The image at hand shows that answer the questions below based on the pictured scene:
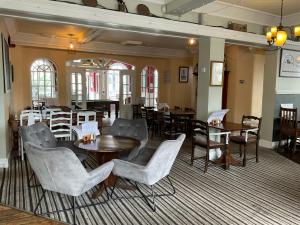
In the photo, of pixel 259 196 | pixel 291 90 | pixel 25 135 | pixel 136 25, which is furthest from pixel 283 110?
pixel 25 135

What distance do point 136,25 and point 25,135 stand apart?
233cm

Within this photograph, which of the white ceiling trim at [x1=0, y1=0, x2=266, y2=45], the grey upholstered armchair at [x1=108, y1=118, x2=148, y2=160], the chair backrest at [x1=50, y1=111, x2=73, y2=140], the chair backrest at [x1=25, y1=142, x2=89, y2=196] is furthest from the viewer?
the chair backrest at [x1=50, y1=111, x2=73, y2=140]

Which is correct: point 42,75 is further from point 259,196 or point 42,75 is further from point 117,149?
point 259,196

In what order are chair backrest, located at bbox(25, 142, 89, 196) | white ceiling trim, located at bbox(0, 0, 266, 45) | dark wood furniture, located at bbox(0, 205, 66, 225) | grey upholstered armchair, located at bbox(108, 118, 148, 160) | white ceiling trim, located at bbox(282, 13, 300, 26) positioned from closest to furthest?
chair backrest, located at bbox(25, 142, 89, 196) → dark wood furniture, located at bbox(0, 205, 66, 225) → white ceiling trim, located at bbox(0, 0, 266, 45) → grey upholstered armchair, located at bbox(108, 118, 148, 160) → white ceiling trim, located at bbox(282, 13, 300, 26)

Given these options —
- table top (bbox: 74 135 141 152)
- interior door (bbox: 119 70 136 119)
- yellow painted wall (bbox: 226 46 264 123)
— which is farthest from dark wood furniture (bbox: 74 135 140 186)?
interior door (bbox: 119 70 136 119)

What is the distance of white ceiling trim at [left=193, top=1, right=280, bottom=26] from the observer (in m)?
4.79

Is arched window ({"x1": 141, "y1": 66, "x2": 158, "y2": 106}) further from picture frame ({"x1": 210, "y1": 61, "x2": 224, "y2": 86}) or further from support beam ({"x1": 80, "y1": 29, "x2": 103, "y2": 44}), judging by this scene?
picture frame ({"x1": 210, "y1": 61, "x2": 224, "y2": 86})

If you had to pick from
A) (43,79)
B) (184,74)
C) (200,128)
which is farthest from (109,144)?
(184,74)

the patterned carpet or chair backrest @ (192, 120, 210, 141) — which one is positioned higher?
chair backrest @ (192, 120, 210, 141)

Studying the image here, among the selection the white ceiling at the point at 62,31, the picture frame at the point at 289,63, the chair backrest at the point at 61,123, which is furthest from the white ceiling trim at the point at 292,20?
the chair backrest at the point at 61,123

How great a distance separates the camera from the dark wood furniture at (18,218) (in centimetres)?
259

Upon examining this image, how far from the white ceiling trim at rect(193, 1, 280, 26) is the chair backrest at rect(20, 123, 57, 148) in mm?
3323

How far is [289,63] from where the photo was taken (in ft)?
20.0

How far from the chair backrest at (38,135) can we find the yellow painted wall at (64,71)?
4.64 m
